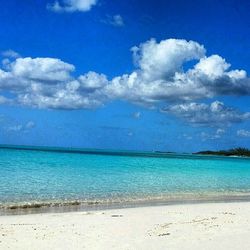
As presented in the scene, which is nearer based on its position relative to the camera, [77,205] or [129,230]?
[129,230]

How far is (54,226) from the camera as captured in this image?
42.2 feet

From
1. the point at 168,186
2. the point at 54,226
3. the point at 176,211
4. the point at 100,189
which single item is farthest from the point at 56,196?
the point at 168,186

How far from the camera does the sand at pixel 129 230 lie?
10602 millimetres

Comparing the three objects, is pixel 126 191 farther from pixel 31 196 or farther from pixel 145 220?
pixel 145 220

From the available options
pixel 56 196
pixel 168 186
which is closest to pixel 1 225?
pixel 56 196

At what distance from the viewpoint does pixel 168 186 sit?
30344mm

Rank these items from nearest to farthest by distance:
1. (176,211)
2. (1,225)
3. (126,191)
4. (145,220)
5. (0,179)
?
1. (1,225)
2. (145,220)
3. (176,211)
4. (126,191)
5. (0,179)

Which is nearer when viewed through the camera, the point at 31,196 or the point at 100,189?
the point at 31,196

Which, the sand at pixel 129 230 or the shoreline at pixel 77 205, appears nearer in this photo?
the sand at pixel 129 230

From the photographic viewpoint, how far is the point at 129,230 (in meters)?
12.6

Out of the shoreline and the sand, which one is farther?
the shoreline

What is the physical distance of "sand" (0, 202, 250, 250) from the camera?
10.6m

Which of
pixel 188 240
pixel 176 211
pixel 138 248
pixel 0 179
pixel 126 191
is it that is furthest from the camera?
pixel 0 179

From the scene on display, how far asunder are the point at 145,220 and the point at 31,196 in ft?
26.8
